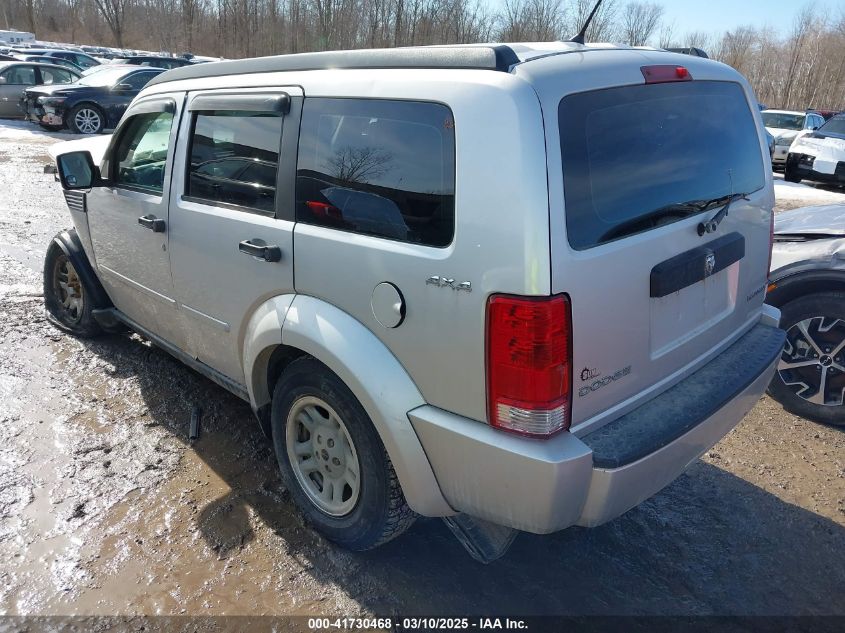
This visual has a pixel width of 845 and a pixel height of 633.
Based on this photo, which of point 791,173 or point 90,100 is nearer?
point 791,173

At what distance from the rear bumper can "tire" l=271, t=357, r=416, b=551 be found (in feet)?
1.10

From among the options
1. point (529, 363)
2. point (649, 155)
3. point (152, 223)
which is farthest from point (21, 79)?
point (529, 363)

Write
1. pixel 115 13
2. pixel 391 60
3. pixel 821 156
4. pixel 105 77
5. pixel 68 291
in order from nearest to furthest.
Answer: pixel 391 60, pixel 68 291, pixel 821 156, pixel 105 77, pixel 115 13

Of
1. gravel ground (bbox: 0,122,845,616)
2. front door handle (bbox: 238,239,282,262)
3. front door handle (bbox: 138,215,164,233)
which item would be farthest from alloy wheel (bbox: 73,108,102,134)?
front door handle (bbox: 238,239,282,262)

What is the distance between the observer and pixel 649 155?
2.31m

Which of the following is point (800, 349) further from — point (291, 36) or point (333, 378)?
point (291, 36)

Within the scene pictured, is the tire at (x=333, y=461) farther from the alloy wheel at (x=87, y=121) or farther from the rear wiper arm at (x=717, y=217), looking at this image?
the alloy wheel at (x=87, y=121)

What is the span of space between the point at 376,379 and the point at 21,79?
21.3 meters

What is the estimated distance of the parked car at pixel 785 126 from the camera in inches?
674

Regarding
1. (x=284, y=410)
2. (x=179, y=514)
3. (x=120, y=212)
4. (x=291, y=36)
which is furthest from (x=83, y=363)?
(x=291, y=36)

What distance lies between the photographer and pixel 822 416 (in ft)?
12.9

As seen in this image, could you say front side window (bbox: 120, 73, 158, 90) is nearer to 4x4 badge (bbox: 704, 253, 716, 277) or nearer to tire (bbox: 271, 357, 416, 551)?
tire (bbox: 271, 357, 416, 551)

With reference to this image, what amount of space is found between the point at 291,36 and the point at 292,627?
154 feet

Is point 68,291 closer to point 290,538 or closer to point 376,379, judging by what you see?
point 290,538
